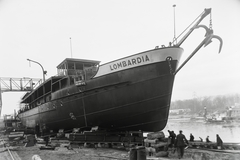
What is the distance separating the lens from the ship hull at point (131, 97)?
852 cm

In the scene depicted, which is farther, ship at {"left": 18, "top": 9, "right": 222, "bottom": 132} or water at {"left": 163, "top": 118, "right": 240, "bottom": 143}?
water at {"left": 163, "top": 118, "right": 240, "bottom": 143}

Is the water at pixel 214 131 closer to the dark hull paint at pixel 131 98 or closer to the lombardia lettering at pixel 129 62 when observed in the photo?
the dark hull paint at pixel 131 98

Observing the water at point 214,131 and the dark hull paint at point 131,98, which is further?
the water at point 214,131

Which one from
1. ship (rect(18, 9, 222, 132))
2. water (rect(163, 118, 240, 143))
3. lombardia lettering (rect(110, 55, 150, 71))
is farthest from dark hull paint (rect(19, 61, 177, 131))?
water (rect(163, 118, 240, 143))

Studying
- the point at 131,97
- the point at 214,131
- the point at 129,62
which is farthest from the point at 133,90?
the point at 214,131

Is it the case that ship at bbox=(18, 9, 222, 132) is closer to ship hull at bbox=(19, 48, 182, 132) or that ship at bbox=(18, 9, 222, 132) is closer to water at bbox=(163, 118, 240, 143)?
ship hull at bbox=(19, 48, 182, 132)

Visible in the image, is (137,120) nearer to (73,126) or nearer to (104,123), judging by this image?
(104,123)

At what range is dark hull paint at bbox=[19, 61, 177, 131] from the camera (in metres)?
8.53

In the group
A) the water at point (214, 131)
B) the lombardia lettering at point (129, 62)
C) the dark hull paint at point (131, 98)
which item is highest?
the lombardia lettering at point (129, 62)

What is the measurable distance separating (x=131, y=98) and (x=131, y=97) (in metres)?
0.05

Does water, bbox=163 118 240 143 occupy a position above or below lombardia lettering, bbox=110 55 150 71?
below

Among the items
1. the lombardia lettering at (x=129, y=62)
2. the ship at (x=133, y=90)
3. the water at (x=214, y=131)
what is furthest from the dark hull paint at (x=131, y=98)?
the water at (x=214, y=131)

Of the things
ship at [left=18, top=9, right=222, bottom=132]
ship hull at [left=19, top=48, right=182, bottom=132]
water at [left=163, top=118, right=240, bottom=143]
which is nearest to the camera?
ship at [left=18, top=9, right=222, bottom=132]

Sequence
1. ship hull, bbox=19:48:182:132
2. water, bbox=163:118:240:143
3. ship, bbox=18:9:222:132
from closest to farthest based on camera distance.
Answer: ship, bbox=18:9:222:132, ship hull, bbox=19:48:182:132, water, bbox=163:118:240:143
